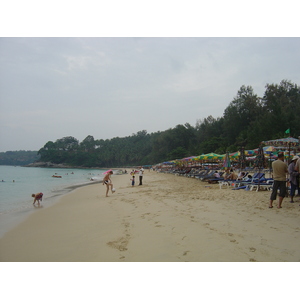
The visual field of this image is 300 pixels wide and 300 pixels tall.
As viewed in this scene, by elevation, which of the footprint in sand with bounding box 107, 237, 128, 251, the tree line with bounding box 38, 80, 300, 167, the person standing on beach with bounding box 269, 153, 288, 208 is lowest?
the footprint in sand with bounding box 107, 237, 128, 251

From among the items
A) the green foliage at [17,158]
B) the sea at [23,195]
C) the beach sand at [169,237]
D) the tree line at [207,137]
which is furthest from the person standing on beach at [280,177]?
the green foliage at [17,158]

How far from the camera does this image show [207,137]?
222 ft

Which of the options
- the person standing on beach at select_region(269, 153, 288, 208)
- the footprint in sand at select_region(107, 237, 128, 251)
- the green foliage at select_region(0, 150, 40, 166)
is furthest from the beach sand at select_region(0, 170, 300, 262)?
the green foliage at select_region(0, 150, 40, 166)

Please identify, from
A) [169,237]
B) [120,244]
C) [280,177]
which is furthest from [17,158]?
[169,237]

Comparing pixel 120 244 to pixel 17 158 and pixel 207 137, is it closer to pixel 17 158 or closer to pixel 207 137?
pixel 207 137

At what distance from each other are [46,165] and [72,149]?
17540 mm

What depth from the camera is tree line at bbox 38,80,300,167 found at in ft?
123

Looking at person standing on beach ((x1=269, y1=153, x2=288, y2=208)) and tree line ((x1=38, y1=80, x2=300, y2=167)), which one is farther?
tree line ((x1=38, y1=80, x2=300, y2=167))

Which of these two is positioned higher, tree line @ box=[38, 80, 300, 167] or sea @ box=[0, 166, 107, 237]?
tree line @ box=[38, 80, 300, 167]

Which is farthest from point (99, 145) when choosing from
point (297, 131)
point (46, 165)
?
point (297, 131)

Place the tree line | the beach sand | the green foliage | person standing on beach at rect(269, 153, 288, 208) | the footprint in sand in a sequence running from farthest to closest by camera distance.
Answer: the green foliage < the tree line < person standing on beach at rect(269, 153, 288, 208) < the footprint in sand < the beach sand

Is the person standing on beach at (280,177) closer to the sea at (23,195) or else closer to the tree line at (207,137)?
the sea at (23,195)

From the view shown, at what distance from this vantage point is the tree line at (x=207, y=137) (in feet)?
123

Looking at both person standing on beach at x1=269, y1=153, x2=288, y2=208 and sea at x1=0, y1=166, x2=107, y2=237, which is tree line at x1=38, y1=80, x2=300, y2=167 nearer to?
person standing on beach at x1=269, y1=153, x2=288, y2=208
